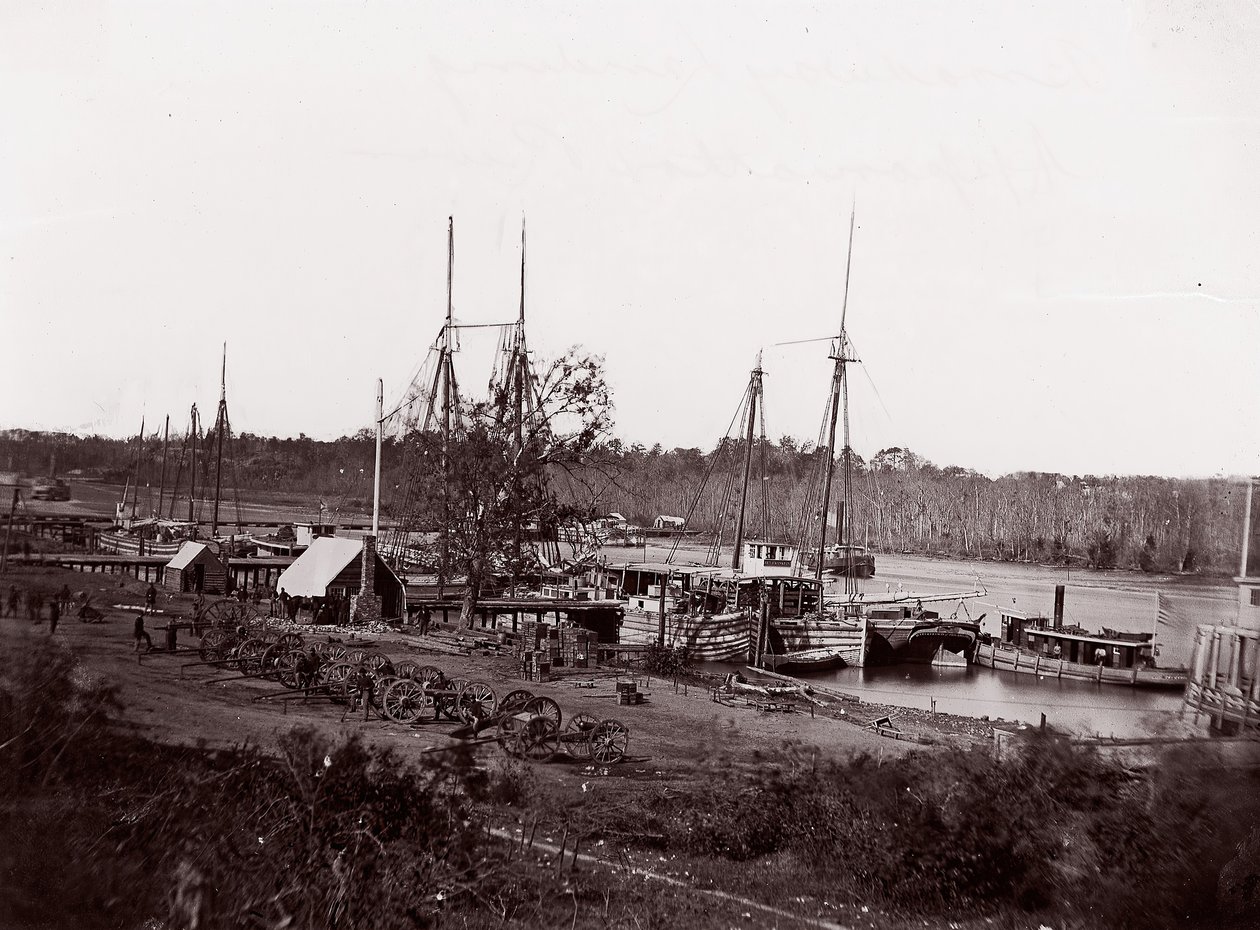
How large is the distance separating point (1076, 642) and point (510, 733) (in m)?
18.1

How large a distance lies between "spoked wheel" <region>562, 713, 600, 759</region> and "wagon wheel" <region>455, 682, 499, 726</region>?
1.15 m

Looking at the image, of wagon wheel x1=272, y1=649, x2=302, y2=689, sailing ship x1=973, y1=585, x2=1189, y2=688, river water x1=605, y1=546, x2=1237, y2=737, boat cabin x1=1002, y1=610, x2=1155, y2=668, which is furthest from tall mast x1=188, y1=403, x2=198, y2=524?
boat cabin x1=1002, y1=610, x2=1155, y2=668

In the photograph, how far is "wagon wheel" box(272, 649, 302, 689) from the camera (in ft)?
42.5

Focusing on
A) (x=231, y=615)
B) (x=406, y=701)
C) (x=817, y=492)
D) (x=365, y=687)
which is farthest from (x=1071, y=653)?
(x=231, y=615)

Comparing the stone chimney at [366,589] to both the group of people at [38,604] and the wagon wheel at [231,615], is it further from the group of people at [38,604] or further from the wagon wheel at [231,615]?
the group of people at [38,604]

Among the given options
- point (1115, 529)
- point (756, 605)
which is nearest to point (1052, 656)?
point (1115, 529)

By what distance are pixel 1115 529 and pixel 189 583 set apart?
21042 millimetres

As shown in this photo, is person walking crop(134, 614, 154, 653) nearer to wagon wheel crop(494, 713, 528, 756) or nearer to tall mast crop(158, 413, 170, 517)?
tall mast crop(158, 413, 170, 517)

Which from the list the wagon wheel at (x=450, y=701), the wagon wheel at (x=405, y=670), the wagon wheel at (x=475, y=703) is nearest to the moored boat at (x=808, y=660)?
the wagon wheel at (x=405, y=670)

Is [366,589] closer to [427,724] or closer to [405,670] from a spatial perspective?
[405,670]

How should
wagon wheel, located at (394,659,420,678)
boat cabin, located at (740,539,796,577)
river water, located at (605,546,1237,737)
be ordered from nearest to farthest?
wagon wheel, located at (394,659,420,678), river water, located at (605,546,1237,737), boat cabin, located at (740,539,796,577)

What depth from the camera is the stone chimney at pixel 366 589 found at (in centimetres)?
1666

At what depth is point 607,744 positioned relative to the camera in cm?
1159

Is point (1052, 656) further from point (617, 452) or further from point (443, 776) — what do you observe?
point (443, 776)
